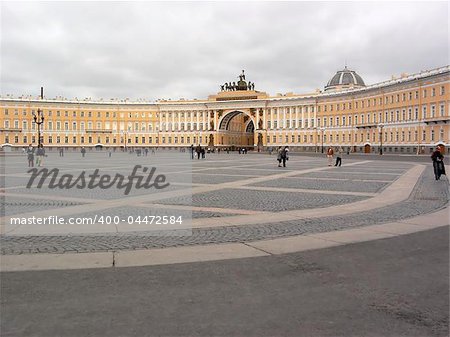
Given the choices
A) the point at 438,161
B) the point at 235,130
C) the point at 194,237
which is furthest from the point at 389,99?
the point at 194,237

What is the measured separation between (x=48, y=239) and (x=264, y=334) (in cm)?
521

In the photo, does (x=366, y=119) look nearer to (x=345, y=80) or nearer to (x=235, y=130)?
(x=345, y=80)

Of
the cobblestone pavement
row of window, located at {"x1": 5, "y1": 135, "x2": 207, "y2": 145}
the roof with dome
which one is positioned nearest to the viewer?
the cobblestone pavement

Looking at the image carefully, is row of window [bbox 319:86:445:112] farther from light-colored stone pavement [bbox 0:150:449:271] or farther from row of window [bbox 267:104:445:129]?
light-colored stone pavement [bbox 0:150:449:271]

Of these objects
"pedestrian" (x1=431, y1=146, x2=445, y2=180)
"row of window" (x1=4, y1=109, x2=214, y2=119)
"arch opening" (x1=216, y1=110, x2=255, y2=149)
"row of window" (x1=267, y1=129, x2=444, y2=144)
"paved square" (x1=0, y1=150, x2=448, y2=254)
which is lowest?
"paved square" (x1=0, y1=150, x2=448, y2=254)

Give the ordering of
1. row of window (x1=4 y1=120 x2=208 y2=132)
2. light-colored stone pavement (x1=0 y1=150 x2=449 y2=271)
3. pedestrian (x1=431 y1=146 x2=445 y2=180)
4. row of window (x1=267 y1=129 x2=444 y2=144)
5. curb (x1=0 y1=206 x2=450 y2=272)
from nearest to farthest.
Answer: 1. curb (x1=0 y1=206 x2=450 y2=272)
2. light-colored stone pavement (x1=0 y1=150 x2=449 y2=271)
3. pedestrian (x1=431 y1=146 x2=445 y2=180)
4. row of window (x1=267 y1=129 x2=444 y2=144)
5. row of window (x1=4 y1=120 x2=208 y2=132)

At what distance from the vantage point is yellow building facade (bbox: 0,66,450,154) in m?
89.4

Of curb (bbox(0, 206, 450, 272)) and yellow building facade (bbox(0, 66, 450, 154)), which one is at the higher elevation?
yellow building facade (bbox(0, 66, 450, 154))

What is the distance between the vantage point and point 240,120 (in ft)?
479

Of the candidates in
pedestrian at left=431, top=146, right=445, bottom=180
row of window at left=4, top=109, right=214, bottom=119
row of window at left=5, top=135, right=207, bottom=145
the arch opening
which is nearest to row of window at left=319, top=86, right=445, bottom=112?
the arch opening

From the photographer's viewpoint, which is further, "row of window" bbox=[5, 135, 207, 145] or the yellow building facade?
"row of window" bbox=[5, 135, 207, 145]

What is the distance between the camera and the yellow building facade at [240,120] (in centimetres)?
8944

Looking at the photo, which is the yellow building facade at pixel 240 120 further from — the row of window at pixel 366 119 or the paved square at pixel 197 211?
the paved square at pixel 197 211

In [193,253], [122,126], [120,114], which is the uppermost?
[120,114]
